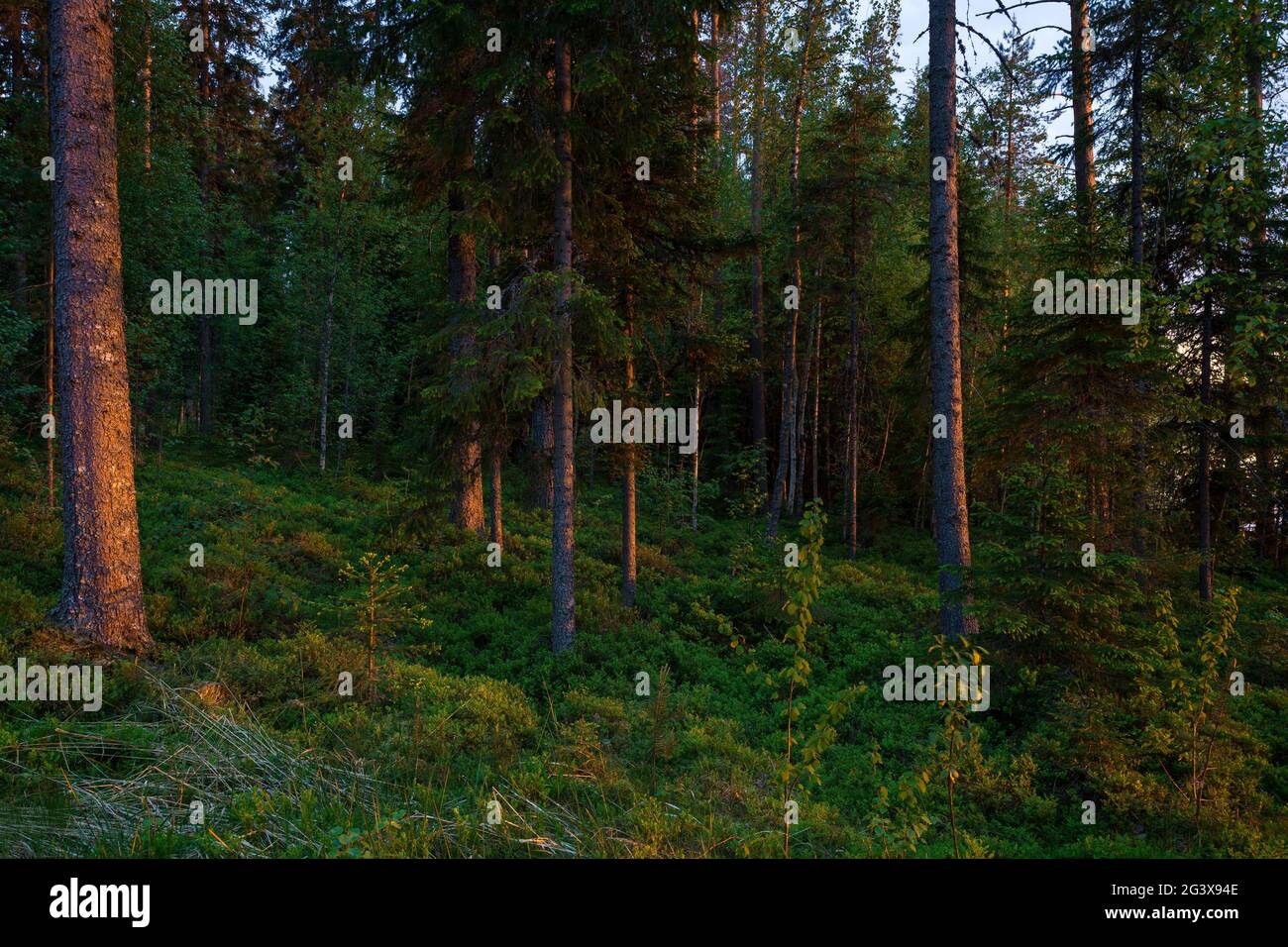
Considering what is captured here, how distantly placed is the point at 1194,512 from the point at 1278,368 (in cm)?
707

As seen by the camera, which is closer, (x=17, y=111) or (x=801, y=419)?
(x=17, y=111)

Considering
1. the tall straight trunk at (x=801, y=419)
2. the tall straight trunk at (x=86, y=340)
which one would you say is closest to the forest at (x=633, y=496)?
the tall straight trunk at (x=86, y=340)

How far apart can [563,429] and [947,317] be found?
6039 mm

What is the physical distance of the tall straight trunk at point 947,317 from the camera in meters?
8.98

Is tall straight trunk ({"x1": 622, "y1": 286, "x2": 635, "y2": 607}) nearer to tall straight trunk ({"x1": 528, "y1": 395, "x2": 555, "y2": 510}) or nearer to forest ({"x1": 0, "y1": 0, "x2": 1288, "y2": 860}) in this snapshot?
forest ({"x1": 0, "y1": 0, "x2": 1288, "y2": 860})

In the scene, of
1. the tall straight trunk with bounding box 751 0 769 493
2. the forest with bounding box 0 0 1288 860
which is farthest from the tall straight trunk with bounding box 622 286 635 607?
the tall straight trunk with bounding box 751 0 769 493

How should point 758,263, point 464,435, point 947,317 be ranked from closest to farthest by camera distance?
point 947,317
point 464,435
point 758,263

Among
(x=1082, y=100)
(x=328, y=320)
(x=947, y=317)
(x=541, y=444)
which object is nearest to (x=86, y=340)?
(x=541, y=444)

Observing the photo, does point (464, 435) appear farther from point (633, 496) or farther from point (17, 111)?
point (17, 111)

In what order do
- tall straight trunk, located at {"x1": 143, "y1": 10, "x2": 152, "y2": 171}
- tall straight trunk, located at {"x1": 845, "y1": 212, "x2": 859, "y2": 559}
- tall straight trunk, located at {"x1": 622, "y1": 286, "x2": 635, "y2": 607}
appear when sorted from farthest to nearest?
tall straight trunk, located at {"x1": 845, "y1": 212, "x2": 859, "y2": 559} < tall straight trunk, located at {"x1": 143, "y1": 10, "x2": 152, "y2": 171} < tall straight trunk, located at {"x1": 622, "y1": 286, "x2": 635, "y2": 607}

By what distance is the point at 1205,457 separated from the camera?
508 inches

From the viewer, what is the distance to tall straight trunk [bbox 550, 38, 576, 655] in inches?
385

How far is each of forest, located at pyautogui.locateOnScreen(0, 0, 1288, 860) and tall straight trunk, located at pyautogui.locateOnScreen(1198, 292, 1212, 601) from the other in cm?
10

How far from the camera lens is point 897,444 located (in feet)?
83.9
